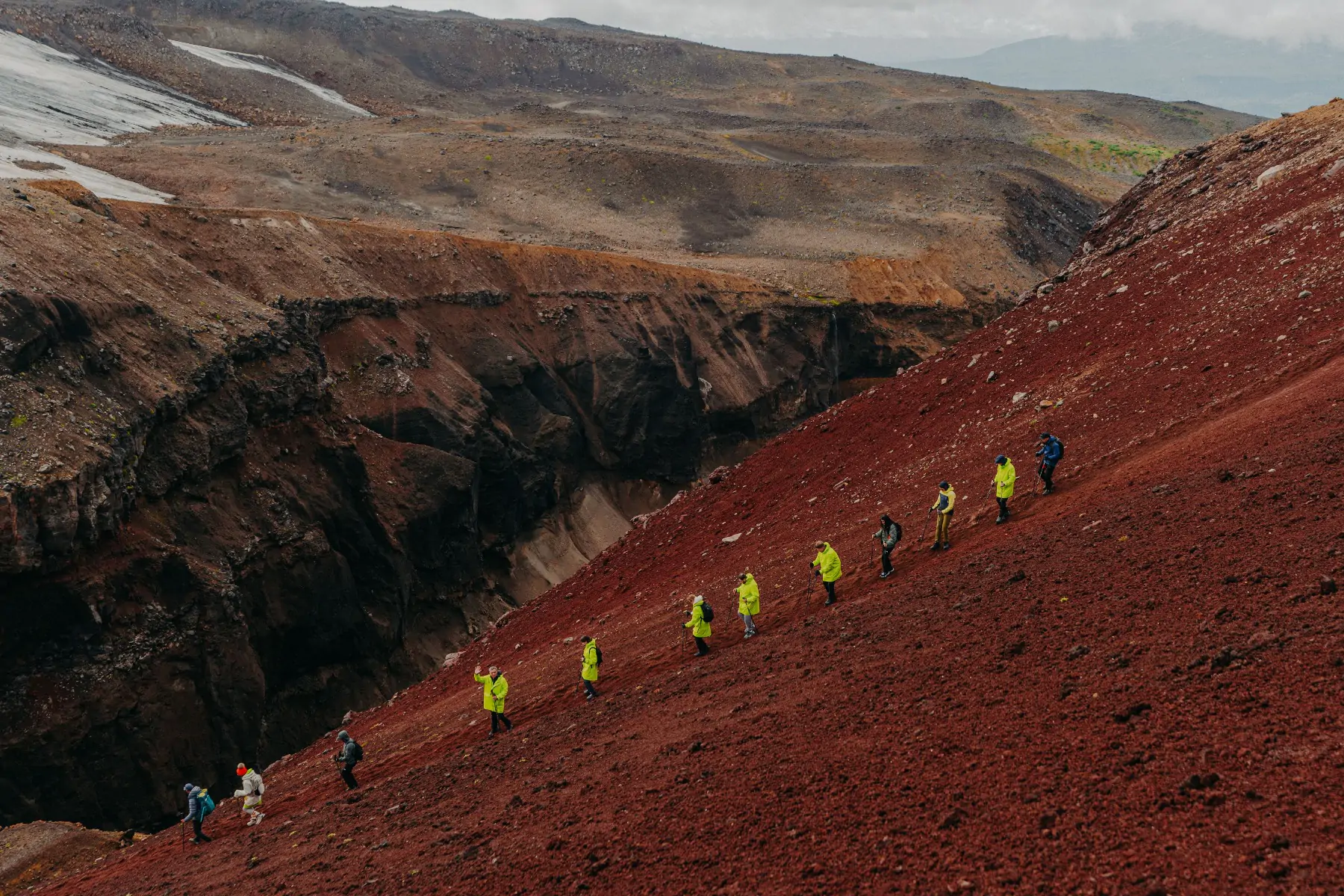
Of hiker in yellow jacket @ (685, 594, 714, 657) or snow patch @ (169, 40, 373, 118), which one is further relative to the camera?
snow patch @ (169, 40, 373, 118)

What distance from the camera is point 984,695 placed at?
9281 millimetres

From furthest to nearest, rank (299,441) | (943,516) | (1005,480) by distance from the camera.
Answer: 1. (299,441)
2. (943,516)
3. (1005,480)

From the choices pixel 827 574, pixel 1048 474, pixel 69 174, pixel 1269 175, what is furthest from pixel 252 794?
pixel 69 174

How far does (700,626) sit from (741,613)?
70 cm

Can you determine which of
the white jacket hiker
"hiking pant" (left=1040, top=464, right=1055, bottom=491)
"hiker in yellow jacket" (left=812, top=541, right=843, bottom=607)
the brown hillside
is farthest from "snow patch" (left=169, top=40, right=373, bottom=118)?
"hiking pant" (left=1040, top=464, right=1055, bottom=491)

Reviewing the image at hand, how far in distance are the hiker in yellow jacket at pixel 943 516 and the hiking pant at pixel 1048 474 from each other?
65.6 inches

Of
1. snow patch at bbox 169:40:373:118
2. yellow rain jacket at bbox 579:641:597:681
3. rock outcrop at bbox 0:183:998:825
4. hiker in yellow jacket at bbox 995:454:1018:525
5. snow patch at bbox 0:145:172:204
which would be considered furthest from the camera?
snow patch at bbox 169:40:373:118

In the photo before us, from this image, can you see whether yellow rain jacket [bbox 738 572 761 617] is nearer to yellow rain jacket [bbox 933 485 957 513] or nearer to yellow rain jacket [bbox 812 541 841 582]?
yellow rain jacket [bbox 812 541 841 582]

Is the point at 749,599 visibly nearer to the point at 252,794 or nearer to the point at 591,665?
the point at 591,665

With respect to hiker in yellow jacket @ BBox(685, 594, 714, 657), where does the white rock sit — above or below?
above

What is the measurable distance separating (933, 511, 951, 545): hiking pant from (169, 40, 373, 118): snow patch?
81.3 meters

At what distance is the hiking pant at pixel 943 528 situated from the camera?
14609mm

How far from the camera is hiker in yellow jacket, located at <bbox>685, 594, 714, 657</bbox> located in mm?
14594

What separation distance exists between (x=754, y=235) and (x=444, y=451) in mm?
29757
